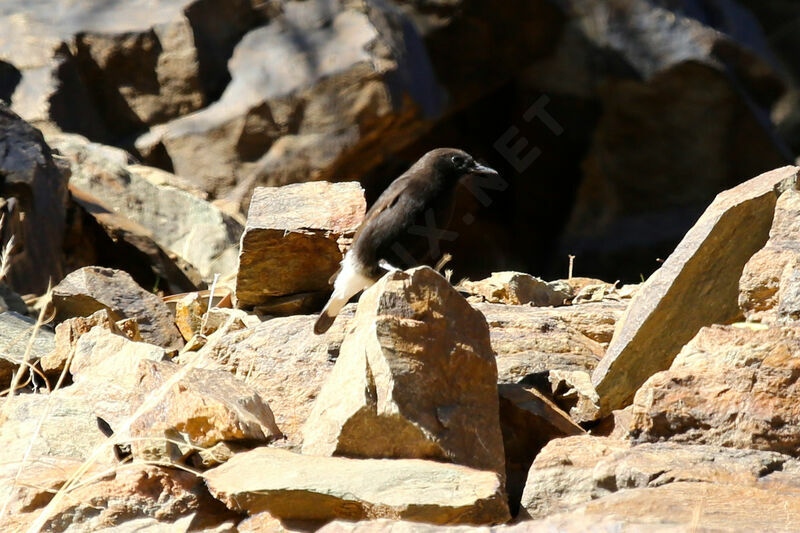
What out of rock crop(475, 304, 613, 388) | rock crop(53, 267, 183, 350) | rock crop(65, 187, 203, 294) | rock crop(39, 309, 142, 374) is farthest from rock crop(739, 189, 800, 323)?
rock crop(65, 187, 203, 294)

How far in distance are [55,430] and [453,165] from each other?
1.87 meters

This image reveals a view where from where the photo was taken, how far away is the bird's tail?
3.36m

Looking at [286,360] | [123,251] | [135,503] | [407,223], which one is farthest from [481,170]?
[123,251]

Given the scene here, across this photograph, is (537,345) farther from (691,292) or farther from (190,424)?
(190,424)

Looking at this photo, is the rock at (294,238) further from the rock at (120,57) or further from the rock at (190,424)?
the rock at (120,57)

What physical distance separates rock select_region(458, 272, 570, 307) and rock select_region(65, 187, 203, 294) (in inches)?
75.3

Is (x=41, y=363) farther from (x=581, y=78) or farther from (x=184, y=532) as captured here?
(x=581, y=78)

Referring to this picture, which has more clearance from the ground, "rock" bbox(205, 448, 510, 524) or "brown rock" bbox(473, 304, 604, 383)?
"brown rock" bbox(473, 304, 604, 383)

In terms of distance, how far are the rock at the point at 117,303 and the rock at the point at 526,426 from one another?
5.19ft

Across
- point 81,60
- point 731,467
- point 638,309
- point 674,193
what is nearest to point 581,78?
point 674,193

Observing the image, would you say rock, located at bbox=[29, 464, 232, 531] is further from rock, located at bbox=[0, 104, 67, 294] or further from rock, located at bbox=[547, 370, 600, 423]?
rock, located at bbox=[0, 104, 67, 294]

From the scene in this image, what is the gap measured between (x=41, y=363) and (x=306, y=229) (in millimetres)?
1040

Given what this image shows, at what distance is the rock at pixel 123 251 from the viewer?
5484mm

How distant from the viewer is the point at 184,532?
2221mm
